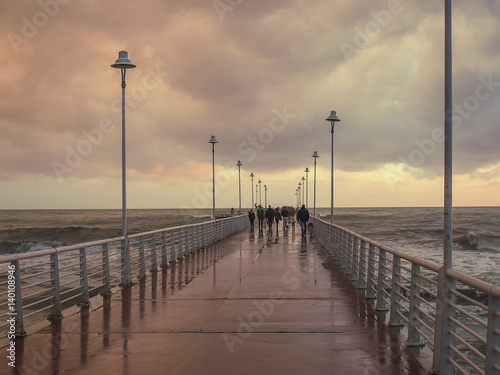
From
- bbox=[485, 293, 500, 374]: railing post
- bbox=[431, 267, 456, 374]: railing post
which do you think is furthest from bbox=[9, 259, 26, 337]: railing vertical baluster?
bbox=[485, 293, 500, 374]: railing post

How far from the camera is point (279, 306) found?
1037 cm

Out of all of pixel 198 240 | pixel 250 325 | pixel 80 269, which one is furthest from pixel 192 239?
pixel 250 325

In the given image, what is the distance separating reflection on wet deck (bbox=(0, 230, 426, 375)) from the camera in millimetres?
6344

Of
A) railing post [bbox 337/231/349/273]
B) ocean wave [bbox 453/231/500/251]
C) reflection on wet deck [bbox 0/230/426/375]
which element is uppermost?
railing post [bbox 337/231/349/273]

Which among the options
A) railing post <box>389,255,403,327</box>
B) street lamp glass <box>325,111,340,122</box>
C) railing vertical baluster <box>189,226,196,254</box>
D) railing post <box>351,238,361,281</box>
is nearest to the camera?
railing post <box>389,255,403,327</box>

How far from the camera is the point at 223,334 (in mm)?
8008

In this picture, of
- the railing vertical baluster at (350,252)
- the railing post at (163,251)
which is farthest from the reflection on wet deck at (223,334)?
the railing post at (163,251)

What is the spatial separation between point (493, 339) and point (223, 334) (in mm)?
4327

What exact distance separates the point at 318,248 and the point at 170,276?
36.3 ft

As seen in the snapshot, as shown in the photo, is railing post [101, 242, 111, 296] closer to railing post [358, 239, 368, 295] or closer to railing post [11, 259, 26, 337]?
railing post [11, 259, 26, 337]

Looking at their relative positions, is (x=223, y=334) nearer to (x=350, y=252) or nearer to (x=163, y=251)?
(x=350, y=252)

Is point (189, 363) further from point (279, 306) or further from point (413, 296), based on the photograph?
point (279, 306)

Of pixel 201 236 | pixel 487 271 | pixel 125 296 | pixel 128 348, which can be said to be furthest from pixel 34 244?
pixel 128 348

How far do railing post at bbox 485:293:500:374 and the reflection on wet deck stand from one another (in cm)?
159
